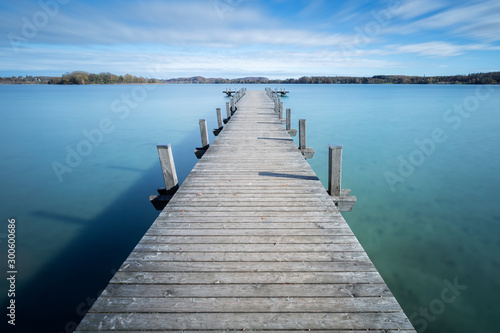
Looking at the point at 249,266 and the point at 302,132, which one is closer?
the point at 249,266

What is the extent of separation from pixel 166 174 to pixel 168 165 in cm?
21

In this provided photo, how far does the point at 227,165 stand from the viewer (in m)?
6.52

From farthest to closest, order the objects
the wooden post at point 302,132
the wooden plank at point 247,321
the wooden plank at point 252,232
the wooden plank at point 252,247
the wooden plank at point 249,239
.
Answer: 1. the wooden post at point 302,132
2. the wooden plank at point 252,232
3. the wooden plank at point 249,239
4. the wooden plank at point 252,247
5. the wooden plank at point 247,321

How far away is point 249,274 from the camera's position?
9.15 feet

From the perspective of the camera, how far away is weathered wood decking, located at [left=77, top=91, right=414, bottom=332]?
2283 millimetres

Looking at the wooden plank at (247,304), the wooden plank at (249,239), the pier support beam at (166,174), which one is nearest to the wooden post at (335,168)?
the wooden plank at (249,239)

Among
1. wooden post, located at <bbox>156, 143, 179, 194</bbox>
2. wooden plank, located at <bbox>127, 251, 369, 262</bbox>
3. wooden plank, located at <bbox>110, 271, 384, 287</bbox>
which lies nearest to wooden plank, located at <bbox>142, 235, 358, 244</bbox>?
wooden plank, located at <bbox>127, 251, 369, 262</bbox>

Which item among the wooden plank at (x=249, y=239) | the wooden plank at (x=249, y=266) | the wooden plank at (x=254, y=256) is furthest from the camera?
the wooden plank at (x=249, y=239)

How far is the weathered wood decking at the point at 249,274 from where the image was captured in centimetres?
228

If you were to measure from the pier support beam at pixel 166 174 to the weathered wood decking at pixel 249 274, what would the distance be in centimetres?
88

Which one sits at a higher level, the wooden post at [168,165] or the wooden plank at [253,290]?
the wooden post at [168,165]

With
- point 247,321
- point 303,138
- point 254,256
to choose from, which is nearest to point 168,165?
point 254,256

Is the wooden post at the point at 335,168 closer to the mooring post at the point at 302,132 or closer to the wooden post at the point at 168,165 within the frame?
the wooden post at the point at 168,165

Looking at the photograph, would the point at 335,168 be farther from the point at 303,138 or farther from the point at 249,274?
the point at 303,138
